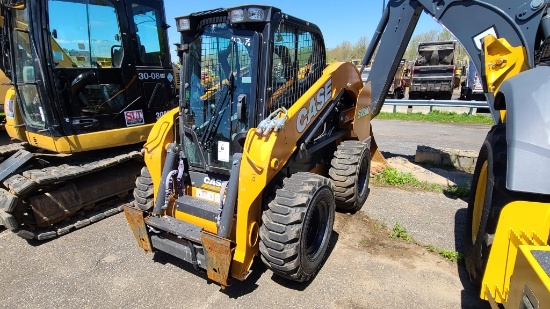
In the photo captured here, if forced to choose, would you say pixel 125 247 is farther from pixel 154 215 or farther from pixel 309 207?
pixel 309 207

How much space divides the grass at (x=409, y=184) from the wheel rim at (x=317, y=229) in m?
2.58

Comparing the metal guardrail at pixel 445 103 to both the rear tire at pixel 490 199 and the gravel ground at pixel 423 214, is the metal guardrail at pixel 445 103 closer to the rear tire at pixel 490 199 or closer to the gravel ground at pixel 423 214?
the gravel ground at pixel 423 214

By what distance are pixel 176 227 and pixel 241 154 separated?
0.94 metres

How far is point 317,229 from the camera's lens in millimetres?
Answer: 3406

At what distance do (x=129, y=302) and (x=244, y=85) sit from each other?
222cm

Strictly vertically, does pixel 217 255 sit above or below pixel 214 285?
above

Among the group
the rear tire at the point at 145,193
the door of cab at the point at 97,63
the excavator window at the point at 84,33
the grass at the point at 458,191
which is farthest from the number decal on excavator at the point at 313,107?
the excavator window at the point at 84,33

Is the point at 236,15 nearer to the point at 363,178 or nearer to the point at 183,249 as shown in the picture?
the point at 183,249

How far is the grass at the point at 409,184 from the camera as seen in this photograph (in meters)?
5.08

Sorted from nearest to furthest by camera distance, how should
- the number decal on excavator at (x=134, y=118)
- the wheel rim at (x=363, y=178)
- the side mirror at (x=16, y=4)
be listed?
the side mirror at (x=16, y=4), the wheel rim at (x=363, y=178), the number decal on excavator at (x=134, y=118)

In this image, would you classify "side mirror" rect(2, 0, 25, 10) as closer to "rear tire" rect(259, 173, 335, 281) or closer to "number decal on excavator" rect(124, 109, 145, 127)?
"number decal on excavator" rect(124, 109, 145, 127)

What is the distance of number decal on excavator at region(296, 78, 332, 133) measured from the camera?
3.15 metres

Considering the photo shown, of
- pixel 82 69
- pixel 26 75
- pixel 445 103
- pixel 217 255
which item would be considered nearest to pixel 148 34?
pixel 82 69

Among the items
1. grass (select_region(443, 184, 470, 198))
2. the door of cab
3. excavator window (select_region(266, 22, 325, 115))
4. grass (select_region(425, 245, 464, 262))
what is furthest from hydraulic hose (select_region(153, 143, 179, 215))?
grass (select_region(443, 184, 470, 198))
